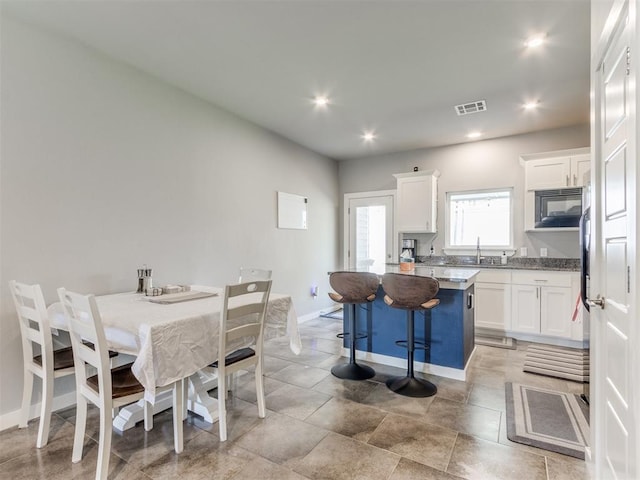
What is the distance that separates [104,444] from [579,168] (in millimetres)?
5244

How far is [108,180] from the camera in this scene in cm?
278

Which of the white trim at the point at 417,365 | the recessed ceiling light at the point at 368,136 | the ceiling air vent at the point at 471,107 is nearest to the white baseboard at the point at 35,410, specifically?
the white trim at the point at 417,365

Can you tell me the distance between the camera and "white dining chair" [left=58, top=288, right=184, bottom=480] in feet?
5.48

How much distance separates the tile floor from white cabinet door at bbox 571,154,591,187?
8.29ft

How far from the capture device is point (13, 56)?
2.28 metres

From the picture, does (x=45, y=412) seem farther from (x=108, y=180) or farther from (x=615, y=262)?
(x=615, y=262)

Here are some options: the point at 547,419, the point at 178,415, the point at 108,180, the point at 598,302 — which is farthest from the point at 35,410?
Result: the point at 547,419

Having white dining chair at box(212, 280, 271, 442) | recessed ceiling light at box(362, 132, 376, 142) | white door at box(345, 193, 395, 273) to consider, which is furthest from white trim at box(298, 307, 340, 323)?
recessed ceiling light at box(362, 132, 376, 142)

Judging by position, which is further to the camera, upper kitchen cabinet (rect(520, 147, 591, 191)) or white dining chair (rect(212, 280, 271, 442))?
upper kitchen cabinet (rect(520, 147, 591, 191))

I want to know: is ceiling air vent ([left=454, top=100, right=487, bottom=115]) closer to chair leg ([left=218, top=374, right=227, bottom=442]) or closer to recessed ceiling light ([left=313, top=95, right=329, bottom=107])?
recessed ceiling light ([left=313, top=95, right=329, bottom=107])

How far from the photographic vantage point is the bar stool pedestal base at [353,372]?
3037mm

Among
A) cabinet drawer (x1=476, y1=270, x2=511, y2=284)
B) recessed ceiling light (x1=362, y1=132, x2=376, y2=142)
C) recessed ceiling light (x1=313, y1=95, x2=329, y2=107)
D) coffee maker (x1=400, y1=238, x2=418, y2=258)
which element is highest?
recessed ceiling light (x1=362, y1=132, x2=376, y2=142)

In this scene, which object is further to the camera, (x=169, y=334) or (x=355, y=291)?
(x=355, y=291)

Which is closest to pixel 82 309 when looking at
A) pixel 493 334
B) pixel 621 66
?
pixel 621 66
